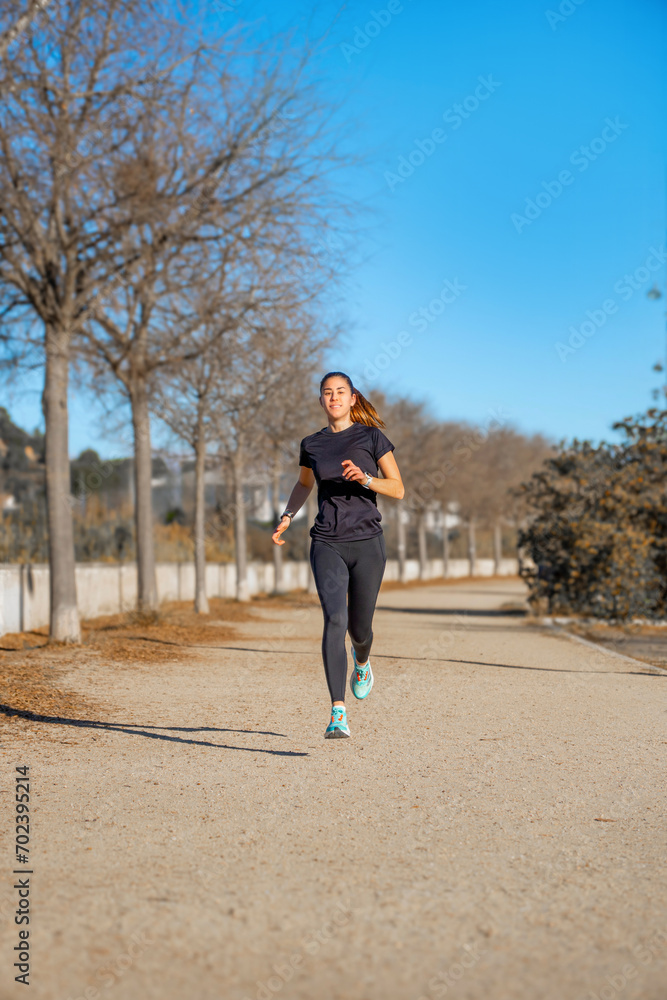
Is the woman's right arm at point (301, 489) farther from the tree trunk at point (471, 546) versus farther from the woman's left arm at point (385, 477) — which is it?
the tree trunk at point (471, 546)

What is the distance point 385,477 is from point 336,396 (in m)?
0.61

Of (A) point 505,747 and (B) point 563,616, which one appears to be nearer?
(A) point 505,747

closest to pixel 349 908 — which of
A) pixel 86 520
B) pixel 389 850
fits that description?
pixel 389 850

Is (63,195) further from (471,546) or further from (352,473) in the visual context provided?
(471,546)

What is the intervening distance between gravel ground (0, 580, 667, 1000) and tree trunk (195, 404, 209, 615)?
11246 mm

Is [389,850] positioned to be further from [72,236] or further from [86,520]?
[86,520]

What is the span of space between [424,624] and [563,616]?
378 centimetres

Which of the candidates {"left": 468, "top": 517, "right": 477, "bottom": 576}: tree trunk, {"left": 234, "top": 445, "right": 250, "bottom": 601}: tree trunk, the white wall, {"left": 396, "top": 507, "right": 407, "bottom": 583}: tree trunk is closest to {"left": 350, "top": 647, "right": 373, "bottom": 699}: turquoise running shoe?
the white wall

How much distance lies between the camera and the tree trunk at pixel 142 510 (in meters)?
16.1

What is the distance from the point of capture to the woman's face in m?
6.09

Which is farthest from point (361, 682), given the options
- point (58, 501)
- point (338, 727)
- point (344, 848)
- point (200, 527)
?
point (200, 527)

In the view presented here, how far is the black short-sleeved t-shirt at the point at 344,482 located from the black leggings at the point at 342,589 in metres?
0.08

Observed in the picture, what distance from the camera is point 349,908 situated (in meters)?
3.30

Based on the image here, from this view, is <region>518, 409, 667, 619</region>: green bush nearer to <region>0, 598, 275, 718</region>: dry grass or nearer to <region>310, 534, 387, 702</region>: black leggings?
<region>0, 598, 275, 718</region>: dry grass
